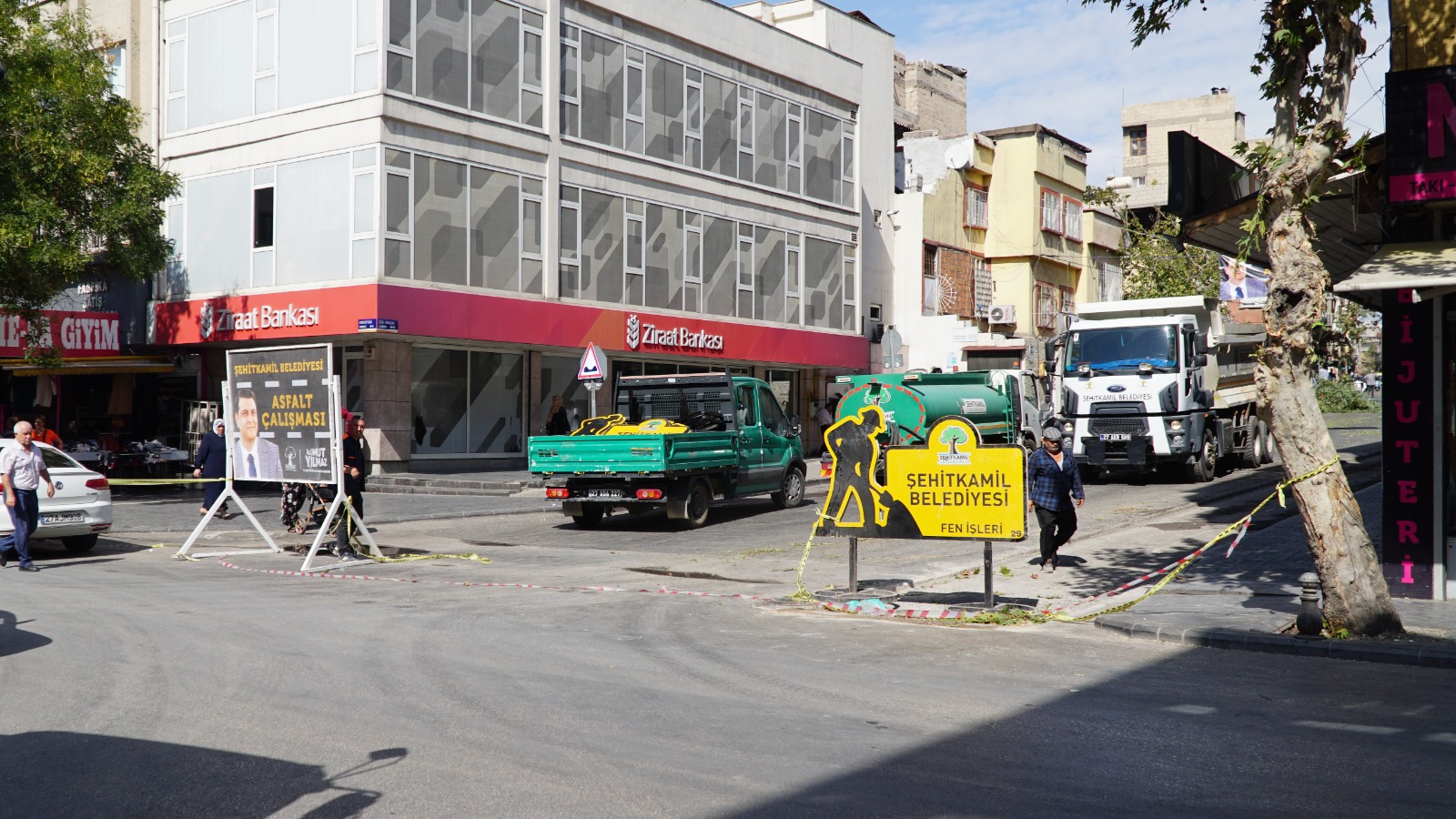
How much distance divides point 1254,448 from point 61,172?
2482 centimetres

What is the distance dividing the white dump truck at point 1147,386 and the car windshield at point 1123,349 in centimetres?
2

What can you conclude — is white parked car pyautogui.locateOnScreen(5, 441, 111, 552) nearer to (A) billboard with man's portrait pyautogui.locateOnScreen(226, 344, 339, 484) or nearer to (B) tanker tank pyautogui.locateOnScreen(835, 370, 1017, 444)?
(A) billboard with man's portrait pyautogui.locateOnScreen(226, 344, 339, 484)

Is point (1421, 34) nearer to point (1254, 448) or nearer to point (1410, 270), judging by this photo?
point (1410, 270)

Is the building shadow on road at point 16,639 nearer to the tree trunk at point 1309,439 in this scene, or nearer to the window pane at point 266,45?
the tree trunk at point 1309,439

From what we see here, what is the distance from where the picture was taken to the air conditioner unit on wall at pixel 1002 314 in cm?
4656

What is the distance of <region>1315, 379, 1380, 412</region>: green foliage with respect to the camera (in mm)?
54531

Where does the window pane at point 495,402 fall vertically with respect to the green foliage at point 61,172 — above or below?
below

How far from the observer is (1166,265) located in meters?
41.1

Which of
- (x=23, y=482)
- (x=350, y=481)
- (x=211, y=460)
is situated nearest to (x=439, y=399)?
(x=211, y=460)

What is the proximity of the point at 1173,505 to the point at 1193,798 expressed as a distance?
52.0ft

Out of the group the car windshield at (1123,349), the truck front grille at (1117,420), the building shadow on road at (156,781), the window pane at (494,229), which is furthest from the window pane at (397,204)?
the building shadow on road at (156,781)

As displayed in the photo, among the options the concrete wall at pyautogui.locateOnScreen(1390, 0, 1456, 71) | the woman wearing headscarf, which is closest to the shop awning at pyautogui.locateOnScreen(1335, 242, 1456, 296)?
the concrete wall at pyautogui.locateOnScreen(1390, 0, 1456, 71)

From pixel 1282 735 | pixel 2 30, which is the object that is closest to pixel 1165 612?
pixel 1282 735

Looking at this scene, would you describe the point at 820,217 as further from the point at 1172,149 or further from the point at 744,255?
the point at 1172,149
